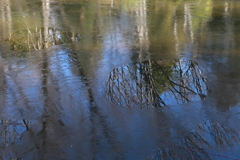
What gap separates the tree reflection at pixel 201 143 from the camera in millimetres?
3541

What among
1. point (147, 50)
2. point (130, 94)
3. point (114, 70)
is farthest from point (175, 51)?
point (130, 94)

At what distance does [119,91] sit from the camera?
519cm

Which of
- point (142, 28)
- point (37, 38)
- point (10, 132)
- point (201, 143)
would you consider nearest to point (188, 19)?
point (142, 28)

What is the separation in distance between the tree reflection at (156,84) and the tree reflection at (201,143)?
2.89 ft

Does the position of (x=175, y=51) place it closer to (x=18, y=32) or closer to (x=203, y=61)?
(x=203, y=61)

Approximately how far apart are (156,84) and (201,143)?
187 cm

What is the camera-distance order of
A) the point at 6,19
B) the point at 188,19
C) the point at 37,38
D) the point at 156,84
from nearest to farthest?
1. the point at 156,84
2. the point at 37,38
3. the point at 188,19
4. the point at 6,19

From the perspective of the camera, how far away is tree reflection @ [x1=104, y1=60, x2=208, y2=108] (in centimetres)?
491

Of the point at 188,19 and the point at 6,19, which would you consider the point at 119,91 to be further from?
the point at 6,19

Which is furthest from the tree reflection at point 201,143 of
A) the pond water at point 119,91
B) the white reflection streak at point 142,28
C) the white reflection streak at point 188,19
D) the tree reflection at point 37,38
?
the tree reflection at point 37,38

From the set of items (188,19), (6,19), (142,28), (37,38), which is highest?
(6,19)

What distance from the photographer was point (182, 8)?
14234 mm

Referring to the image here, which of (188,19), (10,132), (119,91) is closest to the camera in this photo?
(10,132)

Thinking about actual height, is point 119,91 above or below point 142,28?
below
